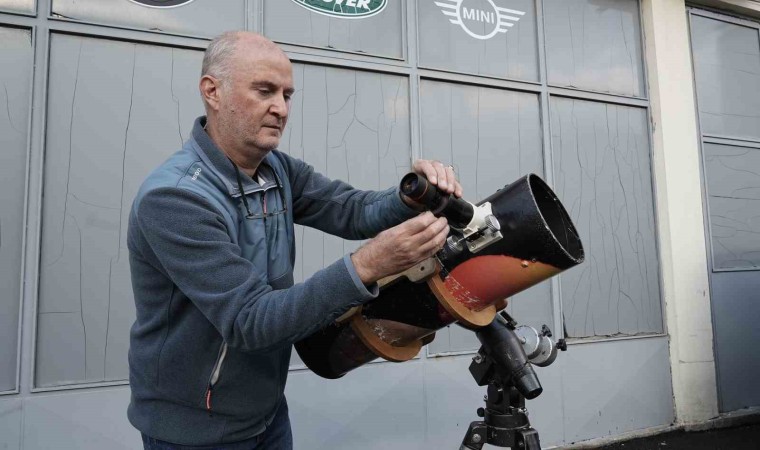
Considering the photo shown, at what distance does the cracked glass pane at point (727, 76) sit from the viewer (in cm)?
525

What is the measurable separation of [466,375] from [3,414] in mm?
2841

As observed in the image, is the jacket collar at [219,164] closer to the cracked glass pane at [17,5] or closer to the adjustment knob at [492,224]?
the adjustment knob at [492,224]

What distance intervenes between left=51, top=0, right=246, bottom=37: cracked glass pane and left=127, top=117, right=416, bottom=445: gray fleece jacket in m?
2.02

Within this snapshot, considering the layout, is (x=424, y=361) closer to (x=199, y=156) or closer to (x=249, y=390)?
(x=249, y=390)

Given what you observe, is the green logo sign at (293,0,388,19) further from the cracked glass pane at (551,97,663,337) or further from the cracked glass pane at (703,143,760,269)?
the cracked glass pane at (703,143,760,269)

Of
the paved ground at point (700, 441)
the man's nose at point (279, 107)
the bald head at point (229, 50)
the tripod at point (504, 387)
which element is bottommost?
the paved ground at point (700, 441)

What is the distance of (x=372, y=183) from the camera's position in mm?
3926

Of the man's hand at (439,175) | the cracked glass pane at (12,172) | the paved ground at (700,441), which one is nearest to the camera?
the man's hand at (439,175)

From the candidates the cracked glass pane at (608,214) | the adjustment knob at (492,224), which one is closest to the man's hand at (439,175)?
the adjustment knob at (492,224)

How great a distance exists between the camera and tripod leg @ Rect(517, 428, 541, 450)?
1.97m

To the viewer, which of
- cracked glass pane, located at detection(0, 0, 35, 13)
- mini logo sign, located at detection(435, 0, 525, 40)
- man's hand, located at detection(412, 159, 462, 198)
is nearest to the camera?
man's hand, located at detection(412, 159, 462, 198)

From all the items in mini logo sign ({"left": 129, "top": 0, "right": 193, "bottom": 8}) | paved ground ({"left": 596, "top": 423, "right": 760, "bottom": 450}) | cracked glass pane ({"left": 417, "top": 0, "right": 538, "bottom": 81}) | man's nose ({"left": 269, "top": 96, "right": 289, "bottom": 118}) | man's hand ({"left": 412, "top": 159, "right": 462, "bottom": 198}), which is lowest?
paved ground ({"left": 596, "top": 423, "right": 760, "bottom": 450})

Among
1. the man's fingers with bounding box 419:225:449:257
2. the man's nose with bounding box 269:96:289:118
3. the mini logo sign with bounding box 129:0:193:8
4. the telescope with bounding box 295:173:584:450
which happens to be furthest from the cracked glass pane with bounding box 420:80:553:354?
the man's fingers with bounding box 419:225:449:257

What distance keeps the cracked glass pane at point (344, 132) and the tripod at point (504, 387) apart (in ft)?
5.67
